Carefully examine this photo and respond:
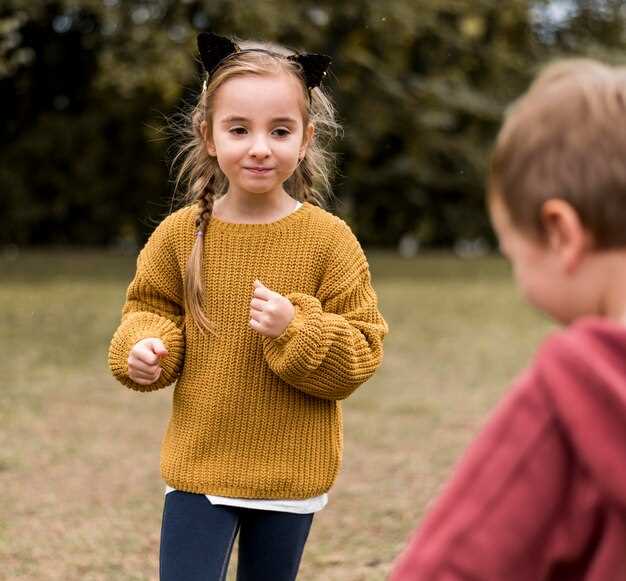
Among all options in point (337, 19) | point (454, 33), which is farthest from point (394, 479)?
point (454, 33)

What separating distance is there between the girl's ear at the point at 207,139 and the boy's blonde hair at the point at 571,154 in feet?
4.96

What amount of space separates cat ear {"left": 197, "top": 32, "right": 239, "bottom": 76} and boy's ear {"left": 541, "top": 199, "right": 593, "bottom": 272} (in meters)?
1.60

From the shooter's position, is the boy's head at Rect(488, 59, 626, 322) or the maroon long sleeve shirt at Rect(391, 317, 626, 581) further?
the boy's head at Rect(488, 59, 626, 322)

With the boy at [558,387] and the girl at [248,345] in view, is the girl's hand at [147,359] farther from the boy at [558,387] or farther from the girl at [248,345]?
the boy at [558,387]

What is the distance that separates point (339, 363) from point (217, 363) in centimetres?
28

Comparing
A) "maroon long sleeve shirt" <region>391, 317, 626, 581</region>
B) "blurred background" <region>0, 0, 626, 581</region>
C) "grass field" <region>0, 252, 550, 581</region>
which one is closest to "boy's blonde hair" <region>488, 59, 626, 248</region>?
"maroon long sleeve shirt" <region>391, 317, 626, 581</region>

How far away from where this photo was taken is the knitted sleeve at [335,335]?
8.38 ft

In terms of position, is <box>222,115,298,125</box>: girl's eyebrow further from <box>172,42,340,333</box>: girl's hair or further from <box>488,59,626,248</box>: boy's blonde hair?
<box>488,59,626,248</box>: boy's blonde hair

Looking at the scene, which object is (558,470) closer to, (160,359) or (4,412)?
(160,359)

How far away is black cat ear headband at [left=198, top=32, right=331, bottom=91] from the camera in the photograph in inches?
110

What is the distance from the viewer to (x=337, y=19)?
18.4 metres

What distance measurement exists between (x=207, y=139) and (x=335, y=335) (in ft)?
2.01

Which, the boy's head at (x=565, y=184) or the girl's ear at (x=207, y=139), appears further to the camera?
the girl's ear at (x=207, y=139)

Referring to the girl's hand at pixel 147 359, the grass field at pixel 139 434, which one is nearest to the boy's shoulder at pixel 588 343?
the girl's hand at pixel 147 359
